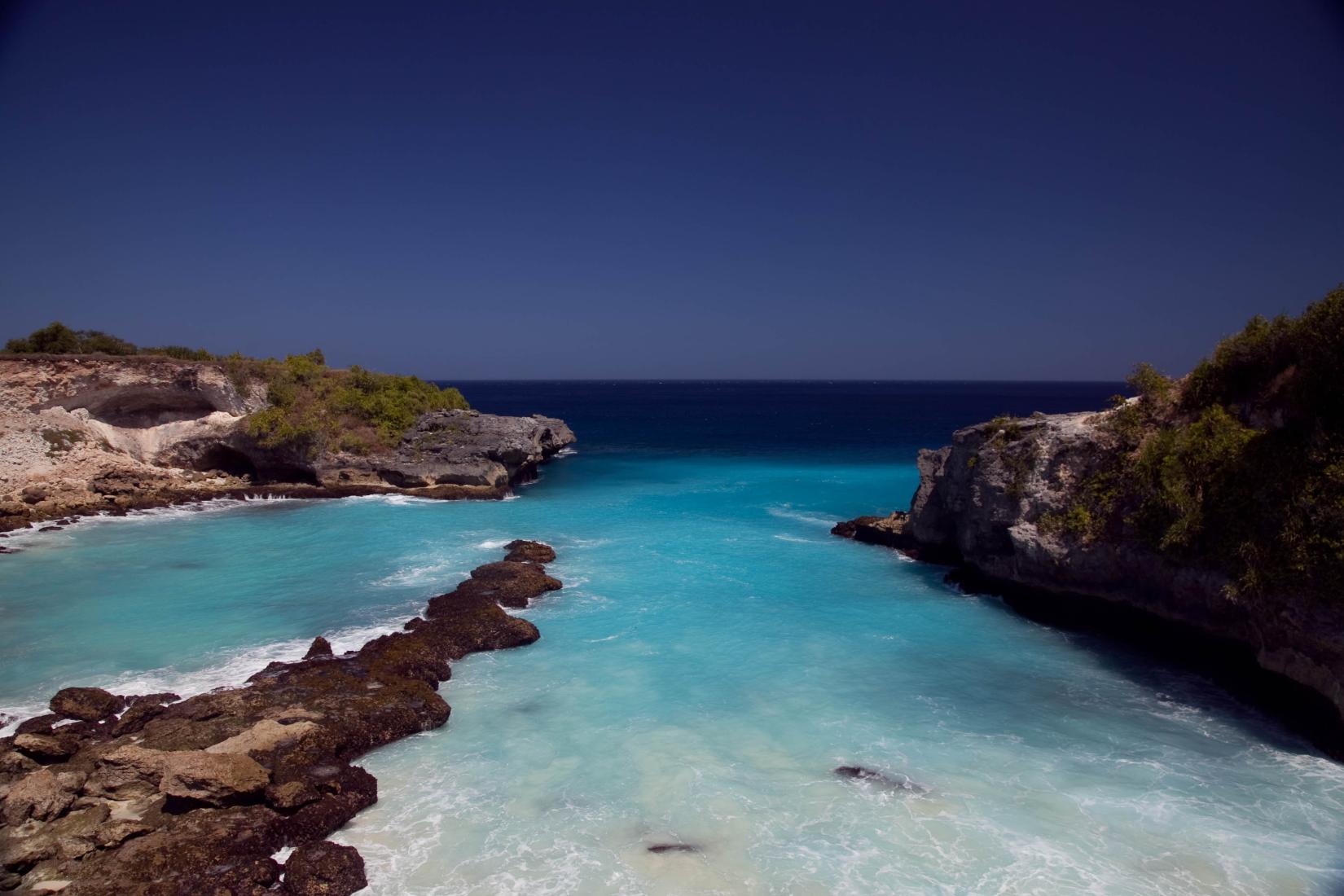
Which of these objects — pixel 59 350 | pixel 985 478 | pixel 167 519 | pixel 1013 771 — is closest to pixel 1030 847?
pixel 1013 771

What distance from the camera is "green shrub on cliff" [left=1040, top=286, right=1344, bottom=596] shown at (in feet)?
38.0

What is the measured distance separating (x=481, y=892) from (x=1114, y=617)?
1407 centimetres

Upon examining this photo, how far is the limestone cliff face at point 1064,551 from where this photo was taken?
38.6 ft

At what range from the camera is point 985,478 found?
60.2 ft

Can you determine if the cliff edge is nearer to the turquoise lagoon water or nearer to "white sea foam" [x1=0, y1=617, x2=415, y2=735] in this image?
the turquoise lagoon water

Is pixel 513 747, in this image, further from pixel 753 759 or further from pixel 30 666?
pixel 30 666

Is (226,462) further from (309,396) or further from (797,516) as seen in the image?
(797,516)

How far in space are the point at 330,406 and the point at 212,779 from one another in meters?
27.3

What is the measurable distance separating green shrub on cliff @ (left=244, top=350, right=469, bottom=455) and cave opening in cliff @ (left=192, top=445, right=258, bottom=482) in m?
2.63

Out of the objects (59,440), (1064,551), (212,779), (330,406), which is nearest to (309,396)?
(330,406)

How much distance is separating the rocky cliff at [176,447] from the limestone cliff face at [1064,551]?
20140mm

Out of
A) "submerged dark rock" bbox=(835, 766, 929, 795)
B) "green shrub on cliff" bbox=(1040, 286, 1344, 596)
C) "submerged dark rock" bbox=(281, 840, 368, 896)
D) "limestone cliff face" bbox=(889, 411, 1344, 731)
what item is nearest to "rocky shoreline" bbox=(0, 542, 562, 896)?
"submerged dark rock" bbox=(281, 840, 368, 896)

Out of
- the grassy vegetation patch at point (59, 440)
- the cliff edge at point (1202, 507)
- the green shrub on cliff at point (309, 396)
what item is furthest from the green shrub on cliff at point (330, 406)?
the cliff edge at point (1202, 507)

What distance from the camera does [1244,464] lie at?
13.1 m
